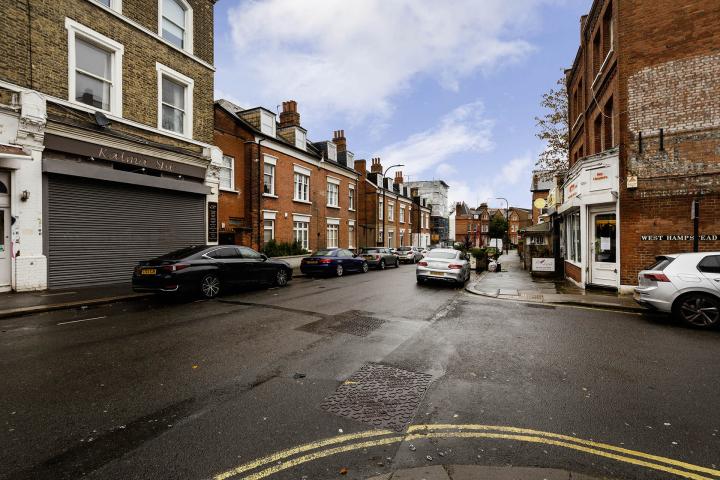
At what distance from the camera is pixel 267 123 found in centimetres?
2125

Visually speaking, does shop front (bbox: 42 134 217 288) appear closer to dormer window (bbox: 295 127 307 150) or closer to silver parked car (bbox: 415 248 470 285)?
dormer window (bbox: 295 127 307 150)

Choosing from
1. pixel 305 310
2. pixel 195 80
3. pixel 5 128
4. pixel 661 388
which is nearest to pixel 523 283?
pixel 305 310

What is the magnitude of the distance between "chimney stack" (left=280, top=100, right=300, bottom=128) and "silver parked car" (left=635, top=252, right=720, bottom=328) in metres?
21.6

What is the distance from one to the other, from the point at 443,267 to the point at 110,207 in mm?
12087

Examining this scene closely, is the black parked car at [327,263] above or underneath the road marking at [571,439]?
above

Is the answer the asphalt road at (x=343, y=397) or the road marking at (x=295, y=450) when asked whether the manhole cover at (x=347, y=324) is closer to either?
the asphalt road at (x=343, y=397)

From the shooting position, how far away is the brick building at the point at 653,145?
10.1 m

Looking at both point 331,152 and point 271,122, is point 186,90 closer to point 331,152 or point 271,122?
point 271,122

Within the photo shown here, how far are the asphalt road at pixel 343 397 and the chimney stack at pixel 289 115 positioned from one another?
19.6m

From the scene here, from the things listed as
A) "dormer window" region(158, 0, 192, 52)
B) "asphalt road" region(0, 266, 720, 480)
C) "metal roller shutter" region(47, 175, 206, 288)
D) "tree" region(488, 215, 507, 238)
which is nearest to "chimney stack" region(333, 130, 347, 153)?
"dormer window" region(158, 0, 192, 52)

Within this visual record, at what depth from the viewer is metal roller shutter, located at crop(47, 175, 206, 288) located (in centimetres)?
1088

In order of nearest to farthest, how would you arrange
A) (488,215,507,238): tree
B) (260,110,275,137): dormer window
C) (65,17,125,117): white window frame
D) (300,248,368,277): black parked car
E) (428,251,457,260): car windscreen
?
(65,17,125,117): white window frame < (428,251,457,260): car windscreen < (300,248,368,277): black parked car < (260,110,275,137): dormer window < (488,215,507,238): tree

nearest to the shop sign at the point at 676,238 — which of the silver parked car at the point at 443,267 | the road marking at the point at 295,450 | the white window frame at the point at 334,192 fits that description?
the silver parked car at the point at 443,267

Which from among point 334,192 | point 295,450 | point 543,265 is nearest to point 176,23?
point 334,192
